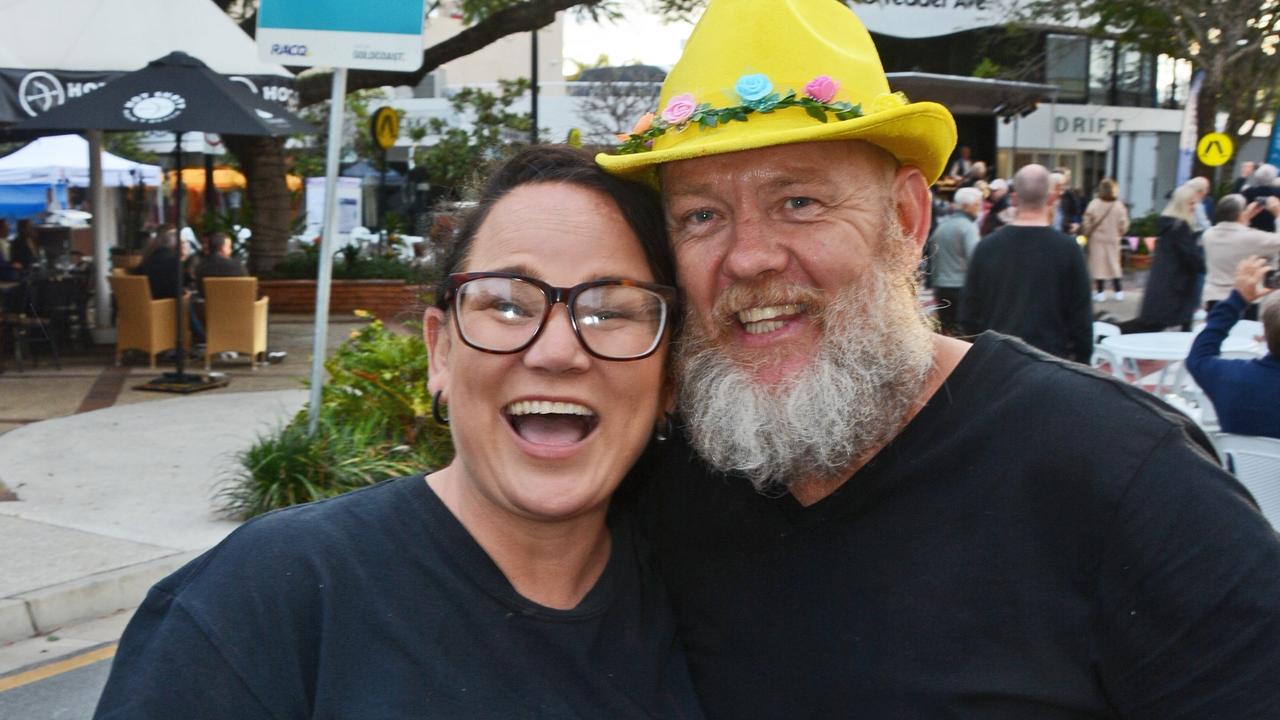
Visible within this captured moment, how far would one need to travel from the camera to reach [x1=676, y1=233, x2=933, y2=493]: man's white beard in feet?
6.52

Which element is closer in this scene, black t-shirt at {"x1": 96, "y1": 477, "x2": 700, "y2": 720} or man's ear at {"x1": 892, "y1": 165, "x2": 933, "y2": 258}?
black t-shirt at {"x1": 96, "y1": 477, "x2": 700, "y2": 720}

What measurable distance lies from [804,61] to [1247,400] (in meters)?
4.34

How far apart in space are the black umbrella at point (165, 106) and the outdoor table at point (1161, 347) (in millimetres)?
7145

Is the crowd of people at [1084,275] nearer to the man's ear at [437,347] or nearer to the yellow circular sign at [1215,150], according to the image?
the yellow circular sign at [1215,150]

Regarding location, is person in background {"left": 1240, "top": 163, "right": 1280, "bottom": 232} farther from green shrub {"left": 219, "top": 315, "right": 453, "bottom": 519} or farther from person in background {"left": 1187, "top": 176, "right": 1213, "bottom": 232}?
green shrub {"left": 219, "top": 315, "right": 453, "bottom": 519}

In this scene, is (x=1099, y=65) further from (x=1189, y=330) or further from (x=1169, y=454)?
(x=1169, y=454)

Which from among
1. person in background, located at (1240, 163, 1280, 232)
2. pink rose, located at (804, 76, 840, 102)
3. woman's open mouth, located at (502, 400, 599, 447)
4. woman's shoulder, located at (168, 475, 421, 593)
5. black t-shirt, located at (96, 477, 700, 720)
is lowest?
black t-shirt, located at (96, 477, 700, 720)

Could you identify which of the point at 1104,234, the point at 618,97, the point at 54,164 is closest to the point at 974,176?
the point at 1104,234

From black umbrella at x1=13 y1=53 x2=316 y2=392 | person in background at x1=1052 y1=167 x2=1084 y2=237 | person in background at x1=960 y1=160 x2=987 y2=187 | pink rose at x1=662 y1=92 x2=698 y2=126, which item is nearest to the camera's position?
pink rose at x1=662 y1=92 x2=698 y2=126

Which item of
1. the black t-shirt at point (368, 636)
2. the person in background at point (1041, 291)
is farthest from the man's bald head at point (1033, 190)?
the black t-shirt at point (368, 636)

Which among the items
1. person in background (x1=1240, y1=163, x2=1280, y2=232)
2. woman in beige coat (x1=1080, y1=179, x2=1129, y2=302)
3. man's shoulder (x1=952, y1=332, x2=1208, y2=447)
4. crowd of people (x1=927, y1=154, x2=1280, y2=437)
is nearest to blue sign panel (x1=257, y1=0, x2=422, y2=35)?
crowd of people (x1=927, y1=154, x2=1280, y2=437)

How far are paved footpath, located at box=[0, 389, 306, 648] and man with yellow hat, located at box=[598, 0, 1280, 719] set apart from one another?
4704 mm

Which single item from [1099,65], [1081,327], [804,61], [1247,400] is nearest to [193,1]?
[1081,327]

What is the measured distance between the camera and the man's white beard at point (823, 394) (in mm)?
1986
